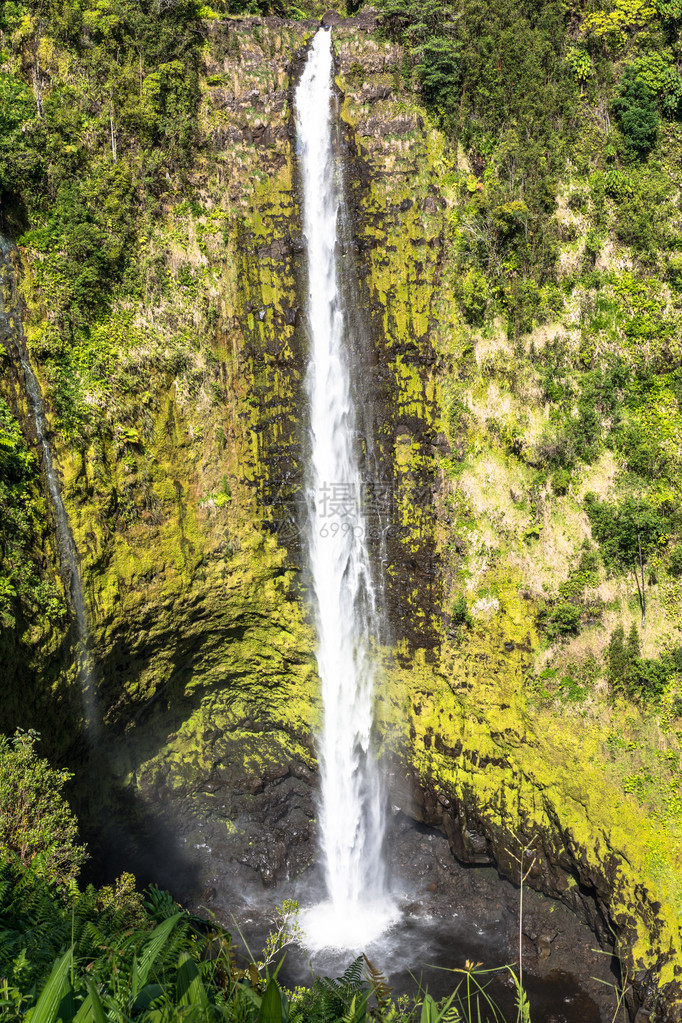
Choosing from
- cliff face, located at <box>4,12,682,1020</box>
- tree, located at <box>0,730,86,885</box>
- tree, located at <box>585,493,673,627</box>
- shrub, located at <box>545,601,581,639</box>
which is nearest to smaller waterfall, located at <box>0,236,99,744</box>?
cliff face, located at <box>4,12,682,1020</box>

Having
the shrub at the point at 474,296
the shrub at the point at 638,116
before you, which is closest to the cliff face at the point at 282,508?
the shrub at the point at 474,296

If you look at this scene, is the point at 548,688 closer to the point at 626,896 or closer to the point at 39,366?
the point at 626,896

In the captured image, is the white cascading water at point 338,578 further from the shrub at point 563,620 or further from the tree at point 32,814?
the tree at point 32,814

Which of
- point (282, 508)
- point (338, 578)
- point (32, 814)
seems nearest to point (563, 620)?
point (338, 578)

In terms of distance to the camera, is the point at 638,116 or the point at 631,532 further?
the point at 638,116

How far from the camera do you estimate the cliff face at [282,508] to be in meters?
14.4

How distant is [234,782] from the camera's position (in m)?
16.4

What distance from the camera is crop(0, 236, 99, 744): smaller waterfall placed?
12352mm

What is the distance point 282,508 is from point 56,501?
5.19 meters

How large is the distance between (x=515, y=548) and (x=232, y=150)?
1146 centimetres

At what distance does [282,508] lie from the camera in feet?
52.5

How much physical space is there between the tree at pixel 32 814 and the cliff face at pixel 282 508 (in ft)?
13.2

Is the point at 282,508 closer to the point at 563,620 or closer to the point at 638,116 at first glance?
the point at 563,620

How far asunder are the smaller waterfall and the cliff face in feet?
3.12
